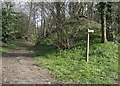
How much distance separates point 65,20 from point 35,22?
2449cm

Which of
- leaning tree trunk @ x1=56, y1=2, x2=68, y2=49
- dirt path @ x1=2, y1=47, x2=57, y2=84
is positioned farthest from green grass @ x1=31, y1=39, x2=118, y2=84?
leaning tree trunk @ x1=56, y1=2, x2=68, y2=49

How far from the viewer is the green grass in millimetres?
8844

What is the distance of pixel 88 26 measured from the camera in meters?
16.2

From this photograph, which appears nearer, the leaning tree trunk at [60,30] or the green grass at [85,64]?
the green grass at [85,64]

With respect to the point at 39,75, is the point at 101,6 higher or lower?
higher

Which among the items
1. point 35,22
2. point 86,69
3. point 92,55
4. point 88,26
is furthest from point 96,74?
point 35,22

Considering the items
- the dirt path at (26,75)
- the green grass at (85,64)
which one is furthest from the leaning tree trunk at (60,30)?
the dirt path at (26,75)

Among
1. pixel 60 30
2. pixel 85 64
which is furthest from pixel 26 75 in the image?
pixel 60 30

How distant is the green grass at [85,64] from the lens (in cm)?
884

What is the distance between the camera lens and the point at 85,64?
35.6 ft

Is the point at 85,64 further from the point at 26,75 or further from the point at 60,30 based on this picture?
the point at 60,30

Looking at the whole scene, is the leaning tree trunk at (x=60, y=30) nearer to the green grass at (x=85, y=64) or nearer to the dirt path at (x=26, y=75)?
the green grass at (x=85, y=64)

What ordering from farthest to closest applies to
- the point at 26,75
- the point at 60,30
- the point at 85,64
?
the point at 60,30, the point at 85,64, the point at 26,75

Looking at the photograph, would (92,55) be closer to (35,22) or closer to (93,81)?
(93,81)
